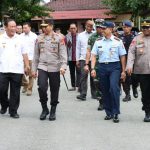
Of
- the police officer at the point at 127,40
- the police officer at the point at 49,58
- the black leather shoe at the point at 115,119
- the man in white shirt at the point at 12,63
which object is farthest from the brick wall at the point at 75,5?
the black leather shoe at the point at 115,119

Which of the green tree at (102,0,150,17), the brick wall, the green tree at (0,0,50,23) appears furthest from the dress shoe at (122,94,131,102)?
the brick wall

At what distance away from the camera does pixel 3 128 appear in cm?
945

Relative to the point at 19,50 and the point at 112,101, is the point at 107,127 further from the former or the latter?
the point at 19,50

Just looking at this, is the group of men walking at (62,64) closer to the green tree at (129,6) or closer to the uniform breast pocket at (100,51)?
the uniform breast pocket at (100,51)

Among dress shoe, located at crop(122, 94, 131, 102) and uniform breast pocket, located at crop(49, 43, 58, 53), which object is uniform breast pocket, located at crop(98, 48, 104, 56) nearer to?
uniform breast pocket, located at crop(49, 43, 58, 53)

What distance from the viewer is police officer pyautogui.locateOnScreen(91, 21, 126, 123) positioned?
10000 millimetres

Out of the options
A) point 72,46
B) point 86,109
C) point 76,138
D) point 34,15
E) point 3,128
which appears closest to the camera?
point 76,138

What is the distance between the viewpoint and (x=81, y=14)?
51.0 meters

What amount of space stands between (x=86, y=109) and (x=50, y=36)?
7.07ft

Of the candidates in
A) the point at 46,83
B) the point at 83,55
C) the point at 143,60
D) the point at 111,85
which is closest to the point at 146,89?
the point at 143,60

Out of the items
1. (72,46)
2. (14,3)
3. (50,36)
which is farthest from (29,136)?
(14,3)

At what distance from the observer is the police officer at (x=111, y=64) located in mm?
10000

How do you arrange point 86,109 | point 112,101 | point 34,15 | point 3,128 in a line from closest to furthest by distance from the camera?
1. point 3,128
2. point 112,101
3. point 86,109
4. point 34,15

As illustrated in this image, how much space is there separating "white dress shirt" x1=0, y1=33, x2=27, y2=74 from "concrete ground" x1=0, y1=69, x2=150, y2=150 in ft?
3.14
